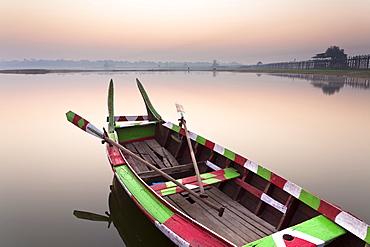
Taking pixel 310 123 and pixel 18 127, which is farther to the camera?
pixel 310 123

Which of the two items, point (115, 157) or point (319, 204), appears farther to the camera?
point (115, 157)

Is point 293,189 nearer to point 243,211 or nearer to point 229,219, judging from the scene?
point 243,211

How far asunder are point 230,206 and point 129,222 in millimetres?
2759

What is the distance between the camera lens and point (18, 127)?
48.8 feet

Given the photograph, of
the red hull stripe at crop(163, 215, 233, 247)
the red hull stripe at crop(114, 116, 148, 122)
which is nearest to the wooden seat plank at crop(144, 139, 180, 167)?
the red hull stripe at crop(114, 116, 148, 122)

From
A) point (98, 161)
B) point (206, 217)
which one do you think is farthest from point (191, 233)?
point (98, 161)

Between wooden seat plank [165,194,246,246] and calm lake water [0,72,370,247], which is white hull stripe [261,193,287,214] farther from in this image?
calm lake water [0,72,370,247]

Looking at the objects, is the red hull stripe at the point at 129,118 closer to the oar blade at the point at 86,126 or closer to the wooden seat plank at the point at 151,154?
the wooden seat plank at the point at 151,154

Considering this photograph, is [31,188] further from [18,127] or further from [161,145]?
[18,127]

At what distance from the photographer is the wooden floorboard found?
14.8ft

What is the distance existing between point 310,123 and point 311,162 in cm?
768

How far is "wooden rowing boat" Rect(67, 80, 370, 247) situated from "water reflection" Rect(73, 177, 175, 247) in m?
0.21

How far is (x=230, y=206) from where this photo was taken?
217 inches

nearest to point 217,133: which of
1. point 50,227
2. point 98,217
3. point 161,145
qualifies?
point 161,145
